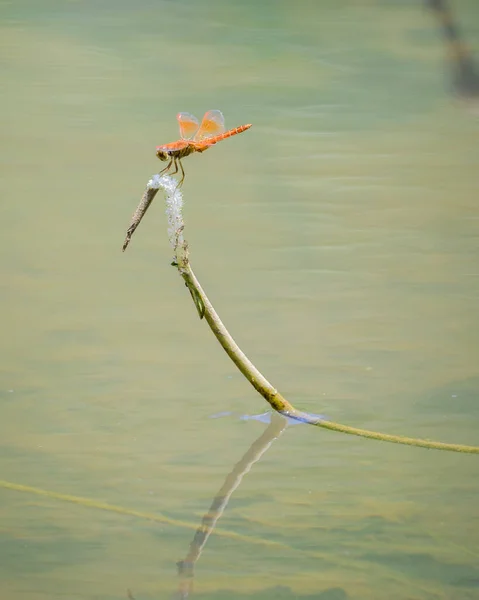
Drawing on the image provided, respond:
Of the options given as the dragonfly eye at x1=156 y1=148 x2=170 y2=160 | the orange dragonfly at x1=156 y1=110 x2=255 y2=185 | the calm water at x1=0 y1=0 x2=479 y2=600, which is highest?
the orange dragonfly at x1=156 y1=110 x2=255 y2=185

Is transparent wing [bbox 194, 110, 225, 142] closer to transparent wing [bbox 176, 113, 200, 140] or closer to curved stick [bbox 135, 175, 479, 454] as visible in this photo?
transparent wing [bbox 176, 113, 200, 140]

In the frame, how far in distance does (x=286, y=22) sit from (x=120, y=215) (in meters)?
1.41

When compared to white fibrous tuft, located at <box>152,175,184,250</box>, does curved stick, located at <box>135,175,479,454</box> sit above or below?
below

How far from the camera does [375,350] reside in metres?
1.40

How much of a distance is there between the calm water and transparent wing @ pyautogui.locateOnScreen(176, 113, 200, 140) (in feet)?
1.14

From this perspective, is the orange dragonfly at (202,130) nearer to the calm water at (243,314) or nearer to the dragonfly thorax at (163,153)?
the dragonfly thorax at (163,153)

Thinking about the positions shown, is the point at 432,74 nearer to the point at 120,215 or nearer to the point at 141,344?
the point at 120,215

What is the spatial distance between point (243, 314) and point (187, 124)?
415mm

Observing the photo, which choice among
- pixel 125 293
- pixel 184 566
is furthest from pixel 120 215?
pixel 184 566

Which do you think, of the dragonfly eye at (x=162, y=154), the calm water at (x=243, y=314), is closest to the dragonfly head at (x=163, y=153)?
the dragonfly eye at (x=162, y=154)

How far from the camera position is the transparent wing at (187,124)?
1164mm

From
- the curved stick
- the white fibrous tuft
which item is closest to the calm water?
the curved stick

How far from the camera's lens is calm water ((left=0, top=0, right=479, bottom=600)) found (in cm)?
96

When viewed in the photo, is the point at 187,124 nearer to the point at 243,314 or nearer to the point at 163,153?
the point at 163,153
